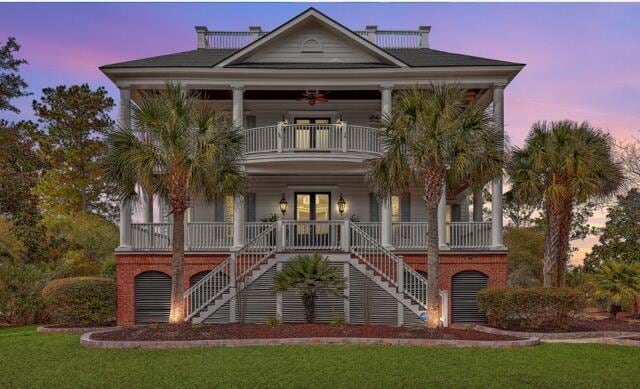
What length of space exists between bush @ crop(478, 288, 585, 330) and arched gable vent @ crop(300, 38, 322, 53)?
10395 mm

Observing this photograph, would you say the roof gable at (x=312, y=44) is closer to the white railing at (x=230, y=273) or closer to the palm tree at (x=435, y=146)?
the palm tree at (x=435, y=146)

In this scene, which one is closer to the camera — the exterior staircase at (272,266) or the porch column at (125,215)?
the exterior staircase at (272,266)

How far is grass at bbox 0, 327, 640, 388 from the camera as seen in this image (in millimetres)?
10820

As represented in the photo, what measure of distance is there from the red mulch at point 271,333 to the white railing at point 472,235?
581cm

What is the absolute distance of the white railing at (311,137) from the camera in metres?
21.7

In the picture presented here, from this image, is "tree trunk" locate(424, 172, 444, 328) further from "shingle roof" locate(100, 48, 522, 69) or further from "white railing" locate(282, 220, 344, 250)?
"shingle roof" locate(100, 48, 522, 69)

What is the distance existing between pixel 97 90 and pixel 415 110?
108 ft

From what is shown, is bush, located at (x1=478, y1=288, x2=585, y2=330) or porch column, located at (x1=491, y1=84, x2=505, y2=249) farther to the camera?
porch column, located at (x1=491, y1=84, x2=505, y2=249)

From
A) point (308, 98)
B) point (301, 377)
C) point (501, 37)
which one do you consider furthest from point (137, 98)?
point (301, 377)

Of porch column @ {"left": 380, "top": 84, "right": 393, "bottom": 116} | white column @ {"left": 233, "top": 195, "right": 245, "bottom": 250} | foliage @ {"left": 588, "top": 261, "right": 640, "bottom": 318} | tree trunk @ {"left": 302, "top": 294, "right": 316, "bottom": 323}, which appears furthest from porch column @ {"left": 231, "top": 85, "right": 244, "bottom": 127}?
foliage @ {"left": 588, "top": 261, "right": 640, "bottom": 318}

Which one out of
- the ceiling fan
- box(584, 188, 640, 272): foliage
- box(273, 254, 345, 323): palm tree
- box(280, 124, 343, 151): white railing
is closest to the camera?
box(273, 254, 345, 323): palm tree

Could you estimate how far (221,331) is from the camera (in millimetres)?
16000

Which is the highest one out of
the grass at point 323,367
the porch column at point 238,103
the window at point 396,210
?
the porch column at point 238,103

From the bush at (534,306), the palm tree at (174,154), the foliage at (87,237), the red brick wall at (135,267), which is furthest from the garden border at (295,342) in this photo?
the foliage at (87,237)
